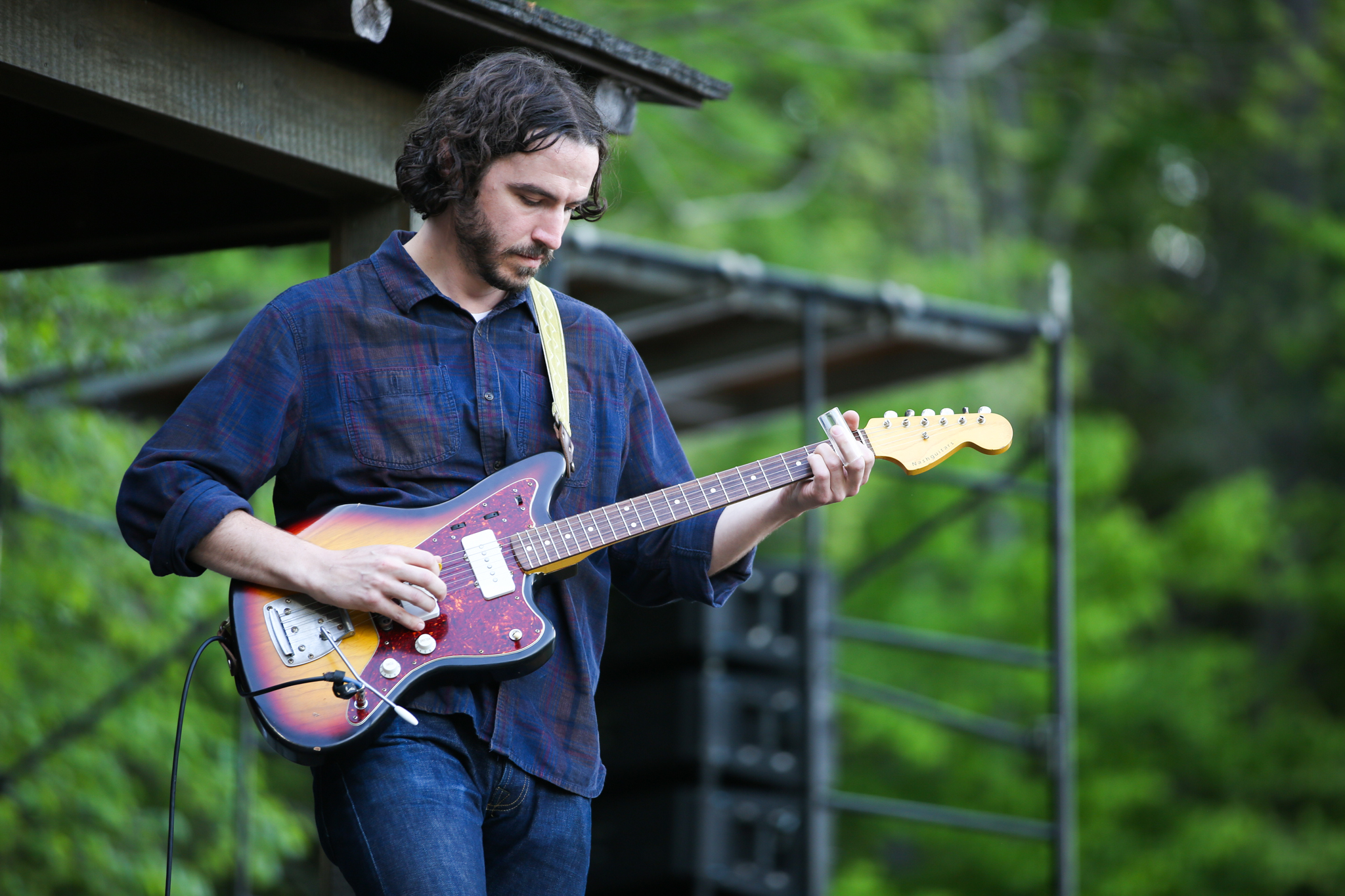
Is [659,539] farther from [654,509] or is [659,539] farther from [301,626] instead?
[301,626]

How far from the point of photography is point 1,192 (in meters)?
3.58

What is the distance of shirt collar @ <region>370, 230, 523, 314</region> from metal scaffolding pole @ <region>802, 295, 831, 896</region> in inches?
153

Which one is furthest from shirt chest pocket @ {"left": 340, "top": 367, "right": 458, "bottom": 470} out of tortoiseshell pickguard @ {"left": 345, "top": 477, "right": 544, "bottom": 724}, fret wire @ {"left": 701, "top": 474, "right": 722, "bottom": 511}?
fret wire @ {"left": 701, "top": 474, "right": 722, "bottom": 511}

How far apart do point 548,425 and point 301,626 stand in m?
0.50

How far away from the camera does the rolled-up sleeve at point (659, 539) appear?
2.62 m

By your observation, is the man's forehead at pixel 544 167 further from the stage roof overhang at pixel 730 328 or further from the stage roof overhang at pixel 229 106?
the stage roof overhang at pixel 730 328

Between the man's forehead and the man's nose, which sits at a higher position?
the man's forehead

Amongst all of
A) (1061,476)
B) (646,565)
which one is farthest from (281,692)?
(1061,476)

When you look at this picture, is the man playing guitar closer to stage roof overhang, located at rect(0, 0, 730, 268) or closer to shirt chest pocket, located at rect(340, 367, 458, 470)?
shirt chest pocket, located at rect(340, 367, 458, 470)

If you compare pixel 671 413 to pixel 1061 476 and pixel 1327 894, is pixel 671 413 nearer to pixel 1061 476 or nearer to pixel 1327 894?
pixel 1061 476

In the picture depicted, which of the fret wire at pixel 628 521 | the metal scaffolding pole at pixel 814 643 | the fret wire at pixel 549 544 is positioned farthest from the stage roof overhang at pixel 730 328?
the fret wire at pixel 549 544

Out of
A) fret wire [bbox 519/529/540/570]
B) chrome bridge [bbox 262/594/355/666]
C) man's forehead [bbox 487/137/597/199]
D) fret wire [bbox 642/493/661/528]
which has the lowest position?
chrome bridge [bbox 262/594/355/666]

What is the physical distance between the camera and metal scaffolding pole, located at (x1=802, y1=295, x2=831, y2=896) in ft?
21.4

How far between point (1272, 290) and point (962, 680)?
231 inches
